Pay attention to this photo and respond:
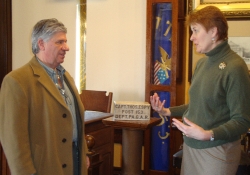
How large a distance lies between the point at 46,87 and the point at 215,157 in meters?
0.83

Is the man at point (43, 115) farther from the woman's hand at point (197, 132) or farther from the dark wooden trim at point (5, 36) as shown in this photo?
the dark wooden trim at point (5, 36)

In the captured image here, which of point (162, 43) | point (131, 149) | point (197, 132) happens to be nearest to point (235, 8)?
point (162, 43)

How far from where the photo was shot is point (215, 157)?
5.43ft

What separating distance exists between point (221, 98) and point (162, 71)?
176cm

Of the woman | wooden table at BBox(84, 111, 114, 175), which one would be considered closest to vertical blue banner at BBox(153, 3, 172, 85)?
wooden table at BBox(84, 111, 114, 175)

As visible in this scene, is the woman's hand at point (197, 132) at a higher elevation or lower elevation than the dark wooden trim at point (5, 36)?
lower

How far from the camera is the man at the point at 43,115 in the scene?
153cm

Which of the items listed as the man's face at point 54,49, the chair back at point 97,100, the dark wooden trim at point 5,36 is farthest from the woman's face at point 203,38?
the dark wooden trim at point 5,36

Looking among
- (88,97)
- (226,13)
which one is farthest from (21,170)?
(226,13)

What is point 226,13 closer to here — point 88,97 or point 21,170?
point 88,97

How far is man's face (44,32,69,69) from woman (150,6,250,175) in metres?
0.63

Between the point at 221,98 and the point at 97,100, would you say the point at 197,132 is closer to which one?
the point at 221,98

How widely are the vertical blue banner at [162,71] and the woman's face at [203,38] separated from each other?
161 cm

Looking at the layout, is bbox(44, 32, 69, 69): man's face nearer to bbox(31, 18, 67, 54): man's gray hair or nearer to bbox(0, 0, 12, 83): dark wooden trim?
bbox(31, 18, 67, 54): man's gray hair
